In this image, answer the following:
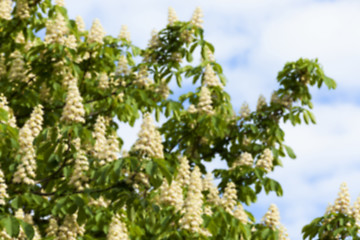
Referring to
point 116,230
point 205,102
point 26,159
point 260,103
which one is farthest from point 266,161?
point 26,159

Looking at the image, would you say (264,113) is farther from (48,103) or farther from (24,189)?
(24,189)

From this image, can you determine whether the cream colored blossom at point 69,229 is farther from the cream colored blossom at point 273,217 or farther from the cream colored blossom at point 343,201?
the cream colored blossom at point 343,201

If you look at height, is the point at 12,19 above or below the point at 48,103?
above

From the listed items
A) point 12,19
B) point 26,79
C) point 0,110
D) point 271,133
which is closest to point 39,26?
point 12,19

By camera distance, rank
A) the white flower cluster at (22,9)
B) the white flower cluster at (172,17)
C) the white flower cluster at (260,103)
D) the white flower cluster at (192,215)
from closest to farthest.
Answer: the white flower cluster at (192,215)
the white flower cluster at (172,17)
the white flower cluster at (22,9)
the white flower cluster at (260,103)

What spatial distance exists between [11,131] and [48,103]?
9.17 ft

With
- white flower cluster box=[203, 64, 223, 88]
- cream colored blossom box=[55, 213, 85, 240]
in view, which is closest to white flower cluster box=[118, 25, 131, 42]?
white flower cluster box=[203, 64, 223, 88]

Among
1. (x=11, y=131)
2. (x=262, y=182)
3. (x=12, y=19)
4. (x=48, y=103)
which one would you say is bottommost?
(x=11, y=131)

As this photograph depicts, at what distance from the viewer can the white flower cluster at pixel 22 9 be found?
9.55 metres

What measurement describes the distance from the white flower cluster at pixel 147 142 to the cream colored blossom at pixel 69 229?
4.67 ft

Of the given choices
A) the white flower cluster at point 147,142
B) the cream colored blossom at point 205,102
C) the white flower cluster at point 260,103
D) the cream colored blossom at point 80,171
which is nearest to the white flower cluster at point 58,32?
the cream colored blossom at point 205,102

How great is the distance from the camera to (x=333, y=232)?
291 inches

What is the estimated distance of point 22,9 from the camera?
377 inches

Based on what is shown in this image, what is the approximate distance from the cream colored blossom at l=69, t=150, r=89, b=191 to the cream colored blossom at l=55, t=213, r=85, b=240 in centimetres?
48
